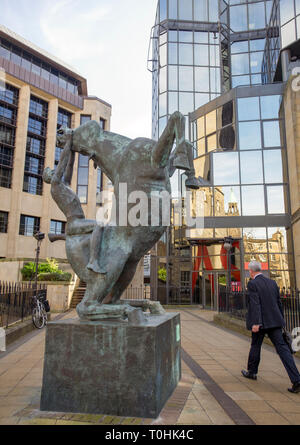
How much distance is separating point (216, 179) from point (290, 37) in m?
10.6

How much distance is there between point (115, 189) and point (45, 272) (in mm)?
19897

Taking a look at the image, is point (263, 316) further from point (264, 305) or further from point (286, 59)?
point (286, 59)

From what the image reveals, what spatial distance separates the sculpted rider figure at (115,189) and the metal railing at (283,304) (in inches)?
206

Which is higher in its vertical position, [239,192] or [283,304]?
[239,192]

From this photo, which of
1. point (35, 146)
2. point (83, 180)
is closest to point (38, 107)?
point (35, 146)

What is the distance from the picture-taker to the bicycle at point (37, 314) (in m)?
10.8

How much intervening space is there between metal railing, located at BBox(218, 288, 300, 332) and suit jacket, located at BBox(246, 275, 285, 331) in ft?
10.3

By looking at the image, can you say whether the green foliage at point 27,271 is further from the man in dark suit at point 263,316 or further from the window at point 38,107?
the window at point 38,107

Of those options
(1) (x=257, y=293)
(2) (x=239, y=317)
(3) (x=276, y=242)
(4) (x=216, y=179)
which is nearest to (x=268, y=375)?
(1) (x=257, y=293)

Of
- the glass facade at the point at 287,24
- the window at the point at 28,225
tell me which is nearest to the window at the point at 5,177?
the window at the point at 28,225

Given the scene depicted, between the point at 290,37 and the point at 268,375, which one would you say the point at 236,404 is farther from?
the point at 290,37

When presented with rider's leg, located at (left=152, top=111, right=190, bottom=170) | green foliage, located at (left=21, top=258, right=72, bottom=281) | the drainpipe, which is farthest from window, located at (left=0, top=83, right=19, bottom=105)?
rider's leg, located at (left=152, top=111, right=190, bottom=170)

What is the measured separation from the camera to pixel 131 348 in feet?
10.5

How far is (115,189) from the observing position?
3.88 metres
